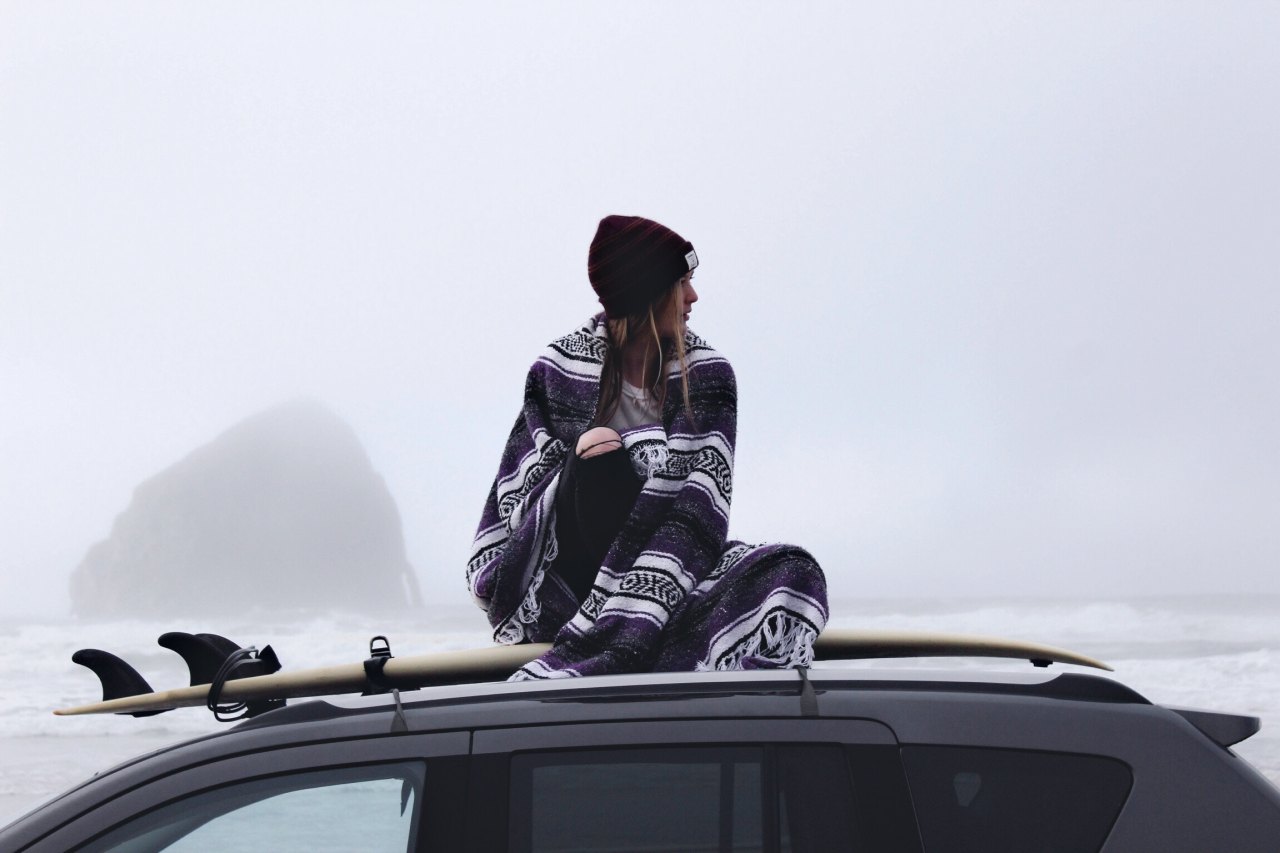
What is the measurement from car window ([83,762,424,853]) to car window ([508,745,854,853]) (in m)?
0.17

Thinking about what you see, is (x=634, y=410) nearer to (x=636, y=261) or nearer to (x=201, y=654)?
(x=636, y=261)

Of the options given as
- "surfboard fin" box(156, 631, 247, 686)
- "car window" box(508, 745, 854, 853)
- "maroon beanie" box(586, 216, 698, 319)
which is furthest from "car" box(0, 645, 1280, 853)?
"maroon beanie" box(586, 216, 698, 319)

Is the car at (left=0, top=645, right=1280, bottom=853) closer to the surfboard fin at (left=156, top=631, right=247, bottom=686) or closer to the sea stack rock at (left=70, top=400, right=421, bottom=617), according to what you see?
the surfboard fin at (left=156, top=631, right=247, bottom=686)

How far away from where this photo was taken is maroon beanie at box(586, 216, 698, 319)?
2.89 m

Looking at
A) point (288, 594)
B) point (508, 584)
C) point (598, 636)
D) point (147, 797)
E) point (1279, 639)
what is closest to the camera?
point (147, 797)

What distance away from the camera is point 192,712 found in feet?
52.6

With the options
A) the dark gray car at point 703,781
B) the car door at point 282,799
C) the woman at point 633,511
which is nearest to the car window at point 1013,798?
the dark gray car at point 703,781

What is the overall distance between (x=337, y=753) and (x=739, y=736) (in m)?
0.57

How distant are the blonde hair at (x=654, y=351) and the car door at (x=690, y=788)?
1.13 metres

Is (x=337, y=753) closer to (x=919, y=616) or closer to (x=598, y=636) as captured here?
(x=598, y=636)

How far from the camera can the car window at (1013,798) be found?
1.72 metres

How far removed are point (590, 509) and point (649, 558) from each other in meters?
0.19

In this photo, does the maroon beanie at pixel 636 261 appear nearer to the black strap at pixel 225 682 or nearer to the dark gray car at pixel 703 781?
the black strap at pixel 225 682

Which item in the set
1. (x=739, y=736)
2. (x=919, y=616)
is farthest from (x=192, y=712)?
(x=919, y=616)
